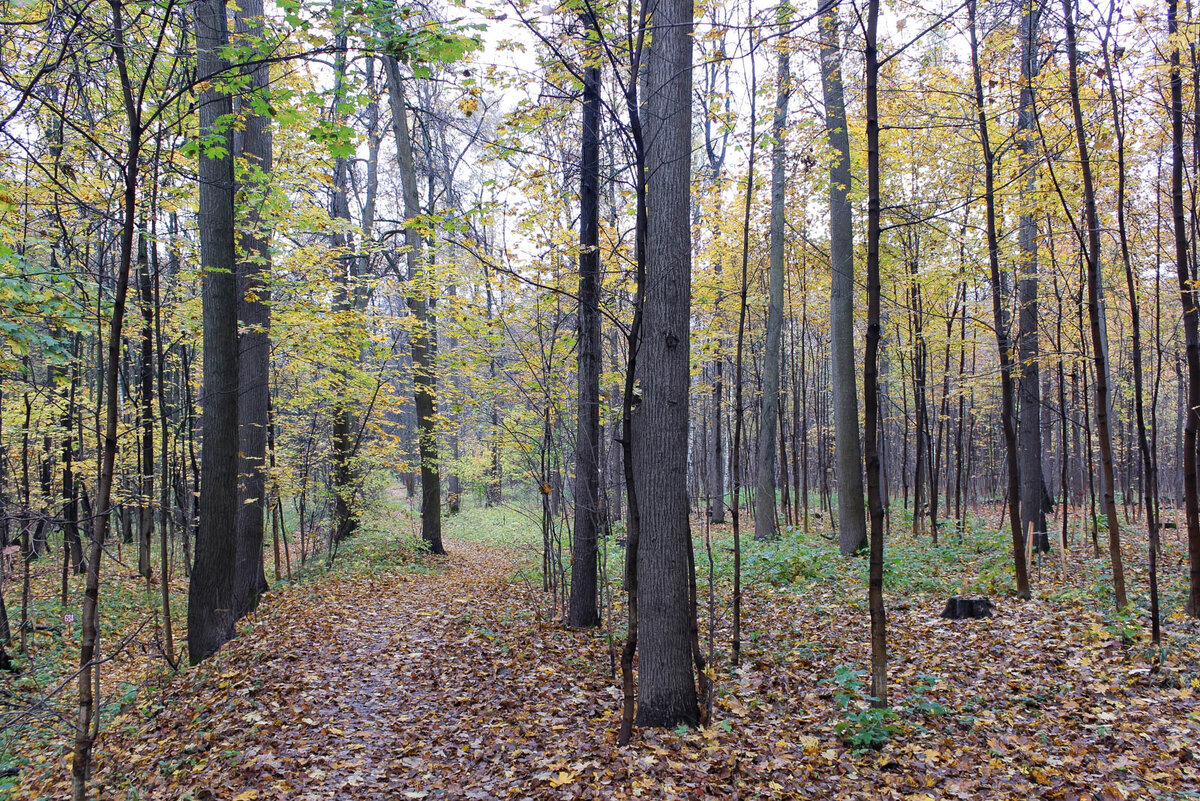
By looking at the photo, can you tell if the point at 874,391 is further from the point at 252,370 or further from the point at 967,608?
the point at 252,370

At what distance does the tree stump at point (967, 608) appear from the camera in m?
6.77

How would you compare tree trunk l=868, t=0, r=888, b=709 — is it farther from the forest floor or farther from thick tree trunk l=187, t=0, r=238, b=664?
thick tree trunk l=187, t=0, r=238, b=664

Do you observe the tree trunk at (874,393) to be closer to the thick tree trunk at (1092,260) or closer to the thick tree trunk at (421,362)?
the thick tree trunk at (1092,260)

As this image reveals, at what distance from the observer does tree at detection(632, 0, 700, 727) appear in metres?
4.50

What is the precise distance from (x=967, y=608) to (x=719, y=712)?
3.80 meters

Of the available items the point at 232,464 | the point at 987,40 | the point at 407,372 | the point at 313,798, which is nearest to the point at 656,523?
the point at 313,798

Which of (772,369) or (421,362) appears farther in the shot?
(421,362)

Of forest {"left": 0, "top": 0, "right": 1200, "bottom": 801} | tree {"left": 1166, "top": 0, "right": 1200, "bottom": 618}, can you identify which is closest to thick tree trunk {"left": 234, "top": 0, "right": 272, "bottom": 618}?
forest {"left": 0, "top": 0, "right": 1200, "bottom": 801}

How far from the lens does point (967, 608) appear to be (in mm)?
6828

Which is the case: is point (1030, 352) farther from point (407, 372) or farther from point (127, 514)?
point (127, 514)

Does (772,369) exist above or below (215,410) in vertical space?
above

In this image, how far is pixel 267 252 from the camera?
917 cm

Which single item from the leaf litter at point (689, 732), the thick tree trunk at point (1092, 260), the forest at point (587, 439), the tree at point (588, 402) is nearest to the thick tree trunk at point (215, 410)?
the forest at point (587, 439)

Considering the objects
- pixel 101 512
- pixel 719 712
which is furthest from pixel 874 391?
pixel 101 512
